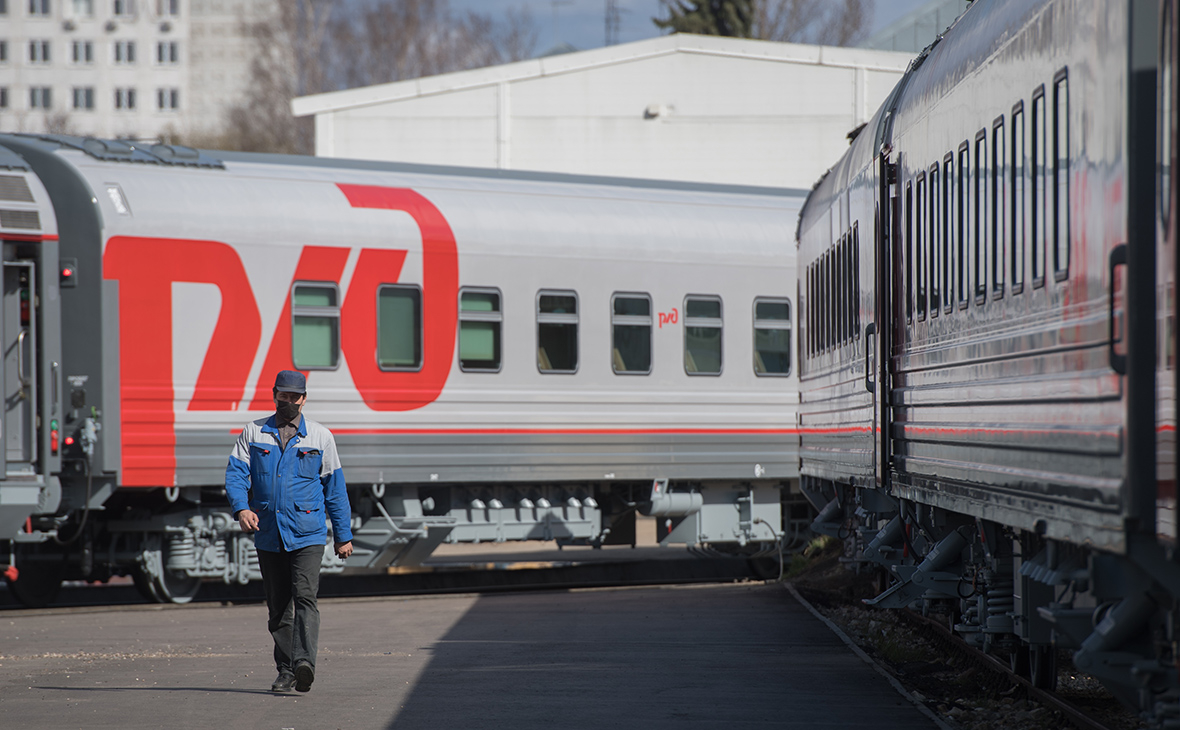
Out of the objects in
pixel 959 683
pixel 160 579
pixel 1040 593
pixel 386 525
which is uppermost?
pixel 1040 593

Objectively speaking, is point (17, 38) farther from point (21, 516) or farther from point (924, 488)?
point (924, 488)

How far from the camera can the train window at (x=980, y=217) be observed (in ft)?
22.8

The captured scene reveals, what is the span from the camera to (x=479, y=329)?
1411cm

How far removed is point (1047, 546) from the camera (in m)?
6.17

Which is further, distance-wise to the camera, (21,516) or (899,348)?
(21,516)

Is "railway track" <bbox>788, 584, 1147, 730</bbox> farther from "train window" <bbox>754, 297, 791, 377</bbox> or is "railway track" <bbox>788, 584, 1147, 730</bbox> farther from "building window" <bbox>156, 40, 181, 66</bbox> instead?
"building window" <bbox>156, 40, 181, 66</bbox>

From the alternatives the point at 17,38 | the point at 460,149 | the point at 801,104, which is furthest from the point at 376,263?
the point at 17,38

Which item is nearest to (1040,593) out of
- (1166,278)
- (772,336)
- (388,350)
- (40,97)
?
(1166,278)

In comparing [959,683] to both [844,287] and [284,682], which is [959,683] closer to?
[844,287]

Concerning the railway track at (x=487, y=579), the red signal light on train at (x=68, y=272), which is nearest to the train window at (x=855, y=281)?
the railway track at (x=487, y=579)

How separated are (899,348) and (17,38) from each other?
8458cm

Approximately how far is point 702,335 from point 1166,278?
10637 millimetres

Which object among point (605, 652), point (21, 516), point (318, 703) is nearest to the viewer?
point (318, 703)

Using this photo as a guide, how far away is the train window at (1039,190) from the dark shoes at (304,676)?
15.0 feet
